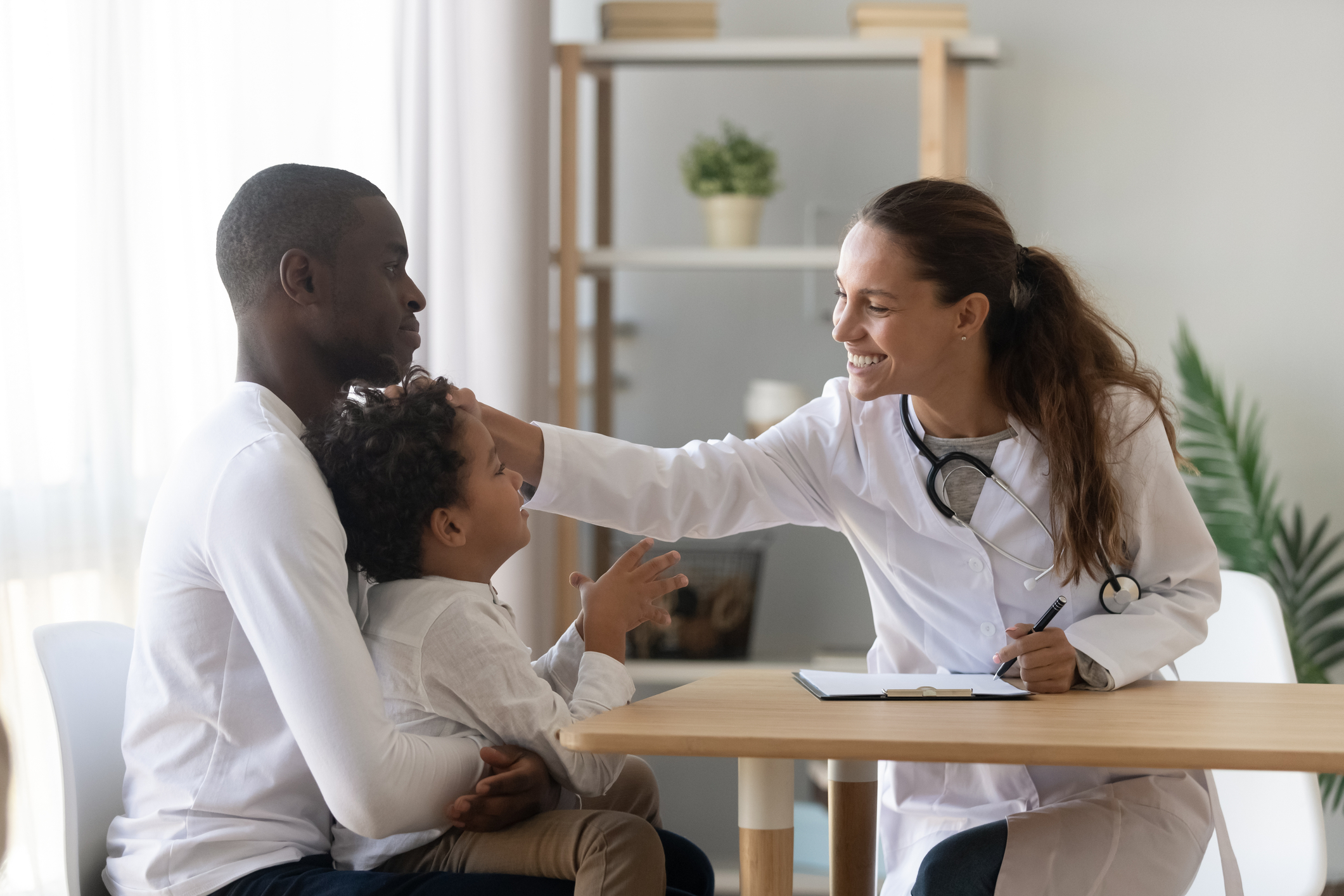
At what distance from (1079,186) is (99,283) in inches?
93.5

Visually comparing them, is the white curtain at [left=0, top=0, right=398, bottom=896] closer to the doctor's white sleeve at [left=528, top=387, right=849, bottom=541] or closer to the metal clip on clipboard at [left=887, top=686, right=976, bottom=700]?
the doctor's white sleeve at [left=528, top=387, right=849, bottom=541]

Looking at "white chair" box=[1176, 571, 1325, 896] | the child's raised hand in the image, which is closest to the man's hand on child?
the child's raised hand

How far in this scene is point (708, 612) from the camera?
287 cm

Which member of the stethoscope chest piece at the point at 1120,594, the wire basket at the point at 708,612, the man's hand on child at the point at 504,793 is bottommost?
the wire basket at the point at 708,612

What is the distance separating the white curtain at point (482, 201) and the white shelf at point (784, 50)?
0.26m

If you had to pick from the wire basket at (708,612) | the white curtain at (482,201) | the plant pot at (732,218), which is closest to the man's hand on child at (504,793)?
the white curtain at (482,201)

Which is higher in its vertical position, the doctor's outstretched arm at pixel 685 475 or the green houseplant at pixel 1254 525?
the doctor's outstretched arm at pixel 685 475

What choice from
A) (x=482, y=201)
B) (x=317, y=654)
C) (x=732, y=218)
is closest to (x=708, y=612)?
(x=732, y=218)

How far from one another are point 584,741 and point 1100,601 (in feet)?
2.51

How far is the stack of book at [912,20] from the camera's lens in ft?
8.94

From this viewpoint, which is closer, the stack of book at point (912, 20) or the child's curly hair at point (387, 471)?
the child's curly hair at point (387, 471)

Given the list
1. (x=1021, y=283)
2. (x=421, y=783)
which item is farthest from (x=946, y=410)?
(x=421, y=783)

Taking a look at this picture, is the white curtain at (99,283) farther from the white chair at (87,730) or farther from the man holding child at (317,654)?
the man holding child at (317,654)

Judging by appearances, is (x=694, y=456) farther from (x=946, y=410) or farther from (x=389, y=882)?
(x=389, y=882)
